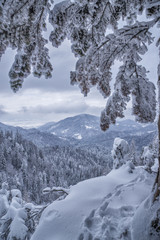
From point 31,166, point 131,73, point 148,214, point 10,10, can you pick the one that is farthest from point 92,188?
point 31,166

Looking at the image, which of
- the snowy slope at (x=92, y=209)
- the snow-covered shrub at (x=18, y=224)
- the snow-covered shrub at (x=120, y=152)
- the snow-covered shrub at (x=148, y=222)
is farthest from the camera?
the snow-covered shrub at (x=120, y=152)

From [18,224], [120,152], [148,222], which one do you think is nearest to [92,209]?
[148,222]

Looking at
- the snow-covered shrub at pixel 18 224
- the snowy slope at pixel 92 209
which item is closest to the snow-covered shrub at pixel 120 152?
the snowy slope at pixel 92 209

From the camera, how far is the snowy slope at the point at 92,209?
2933 mm

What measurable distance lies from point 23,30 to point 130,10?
1713mm

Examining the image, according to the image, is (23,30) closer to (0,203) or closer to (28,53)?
(28,53)

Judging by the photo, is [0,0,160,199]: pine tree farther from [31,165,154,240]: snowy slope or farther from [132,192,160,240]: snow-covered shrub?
[31,165,154,240]: snowy slope

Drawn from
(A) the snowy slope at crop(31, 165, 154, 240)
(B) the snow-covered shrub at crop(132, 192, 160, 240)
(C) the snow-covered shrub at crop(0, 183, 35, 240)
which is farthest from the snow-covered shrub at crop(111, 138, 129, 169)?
(B) the snow-covered shrub at crop(132, 192, 160, 240)

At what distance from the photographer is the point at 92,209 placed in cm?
345

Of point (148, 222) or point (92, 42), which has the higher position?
point (92, 42)

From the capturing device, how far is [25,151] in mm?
126250

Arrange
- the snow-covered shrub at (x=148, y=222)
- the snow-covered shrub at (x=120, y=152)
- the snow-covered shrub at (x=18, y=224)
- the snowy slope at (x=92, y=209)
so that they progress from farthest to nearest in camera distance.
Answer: the snow-covered shrub at (x=120, y=152), the snow-covered shrub at (x=18, y=224), the snowy slope at (x=92, y=209), the snow-covered shrub at (x=148, y=222)

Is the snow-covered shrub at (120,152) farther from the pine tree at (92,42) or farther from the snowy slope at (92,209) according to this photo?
the pine tree at (92,42)

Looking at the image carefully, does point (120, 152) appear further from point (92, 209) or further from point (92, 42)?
point (92, 42)
